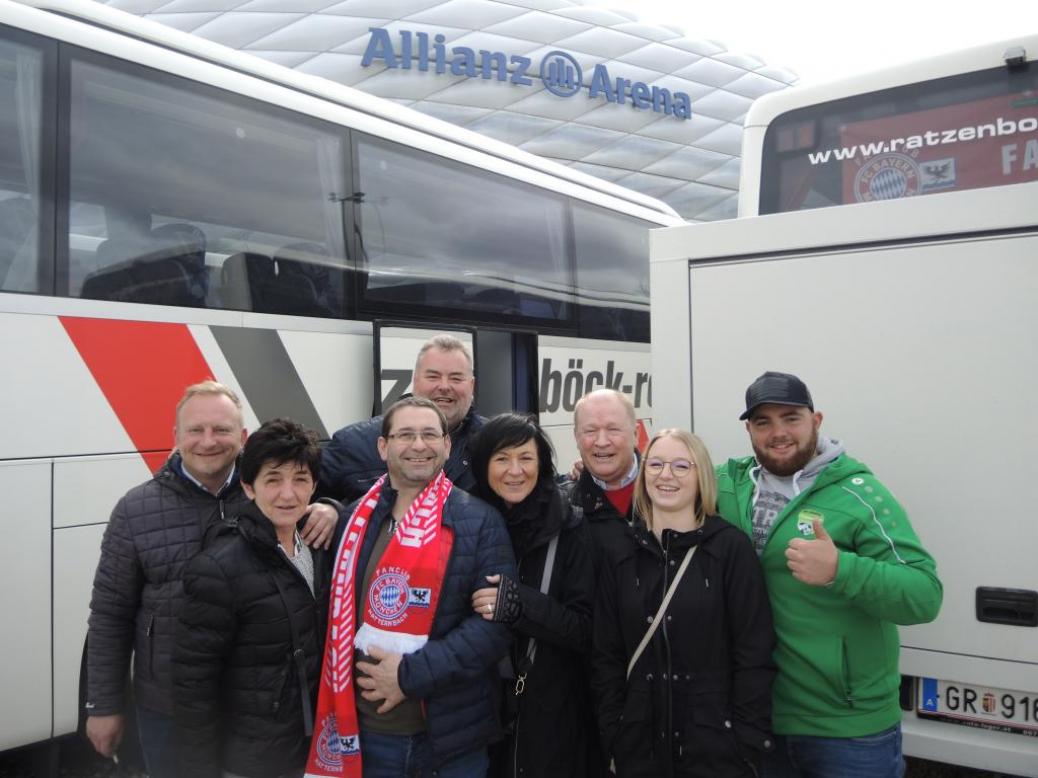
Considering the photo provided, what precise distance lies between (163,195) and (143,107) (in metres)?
0.43

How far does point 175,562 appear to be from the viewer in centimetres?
249

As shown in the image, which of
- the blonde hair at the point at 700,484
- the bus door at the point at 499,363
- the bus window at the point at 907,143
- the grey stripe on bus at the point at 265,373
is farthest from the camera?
the bus door at the point at 499,363

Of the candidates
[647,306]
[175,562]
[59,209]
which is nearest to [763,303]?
[175,562]

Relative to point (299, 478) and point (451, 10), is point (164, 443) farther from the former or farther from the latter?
point (451, 10)

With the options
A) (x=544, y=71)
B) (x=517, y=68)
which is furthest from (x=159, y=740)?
(x=544, y=71)

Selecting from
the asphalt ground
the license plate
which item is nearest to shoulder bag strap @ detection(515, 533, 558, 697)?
the license plate

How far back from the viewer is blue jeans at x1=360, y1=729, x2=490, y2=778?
2270 mm

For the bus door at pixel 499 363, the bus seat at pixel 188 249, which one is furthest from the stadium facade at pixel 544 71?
the bus seat at pixel 188 249

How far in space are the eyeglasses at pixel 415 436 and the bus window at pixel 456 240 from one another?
2567 millimetres

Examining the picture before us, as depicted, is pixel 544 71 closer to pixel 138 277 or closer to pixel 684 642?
pixel 138 277

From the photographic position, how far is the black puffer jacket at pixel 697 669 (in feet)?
6.90

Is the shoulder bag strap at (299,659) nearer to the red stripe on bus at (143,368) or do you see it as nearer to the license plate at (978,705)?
the red stripe on bus at (143,368)

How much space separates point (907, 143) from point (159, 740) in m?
4.68

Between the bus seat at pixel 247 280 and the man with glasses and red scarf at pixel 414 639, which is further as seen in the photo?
the bus seat at pixel 247 280
